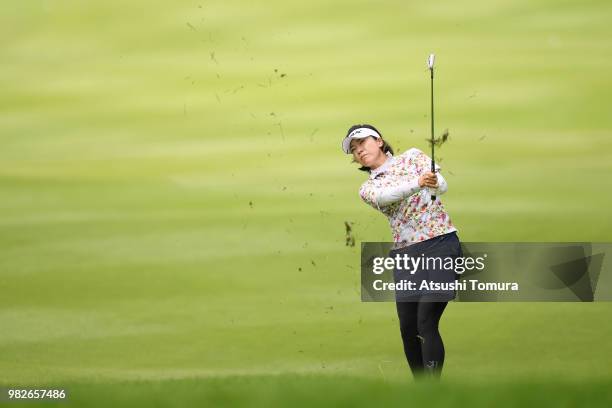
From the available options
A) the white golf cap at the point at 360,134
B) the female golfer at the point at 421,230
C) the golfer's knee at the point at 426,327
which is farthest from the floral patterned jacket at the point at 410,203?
the golfer's knee at the point at 426,327

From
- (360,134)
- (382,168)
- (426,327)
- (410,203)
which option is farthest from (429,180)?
(426,327)

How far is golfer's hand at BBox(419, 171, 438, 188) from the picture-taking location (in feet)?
11.3

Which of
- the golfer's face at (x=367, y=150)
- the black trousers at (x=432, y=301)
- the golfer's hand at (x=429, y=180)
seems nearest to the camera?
the golfer's hand at (x=429, y=180)

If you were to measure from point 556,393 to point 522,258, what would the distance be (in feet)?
3.70

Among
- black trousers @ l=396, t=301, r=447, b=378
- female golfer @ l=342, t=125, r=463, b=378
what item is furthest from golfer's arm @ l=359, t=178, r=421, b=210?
black trousers @ l=396, t=301, r=447, b=378

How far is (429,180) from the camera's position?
11.3ft

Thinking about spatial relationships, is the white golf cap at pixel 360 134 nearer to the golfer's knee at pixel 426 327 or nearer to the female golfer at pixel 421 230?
the female golfer at pixel 421 230

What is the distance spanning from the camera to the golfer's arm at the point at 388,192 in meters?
3.47

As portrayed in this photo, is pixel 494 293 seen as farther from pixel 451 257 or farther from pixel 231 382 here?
pixel 231 382

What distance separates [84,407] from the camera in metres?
2.89

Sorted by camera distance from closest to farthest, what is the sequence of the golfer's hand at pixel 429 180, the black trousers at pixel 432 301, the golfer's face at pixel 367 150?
the golfer's hand at pixel 429 180 → the black trousers at pixel 432 301 → the golfer's face at pixel 367 150

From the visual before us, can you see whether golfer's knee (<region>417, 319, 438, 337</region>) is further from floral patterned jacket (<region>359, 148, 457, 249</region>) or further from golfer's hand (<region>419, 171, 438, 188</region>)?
golfer's hand (<region>419, 171, 438, 188</region>)

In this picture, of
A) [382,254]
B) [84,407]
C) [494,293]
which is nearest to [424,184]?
[382,254]

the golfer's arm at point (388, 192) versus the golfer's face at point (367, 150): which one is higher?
the golfer's face at point (367, 150)
